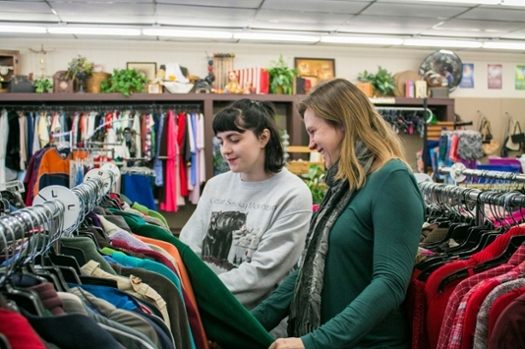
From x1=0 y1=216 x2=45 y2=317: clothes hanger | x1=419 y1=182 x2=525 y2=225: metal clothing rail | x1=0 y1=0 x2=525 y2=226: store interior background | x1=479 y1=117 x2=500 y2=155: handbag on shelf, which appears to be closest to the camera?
x1=0 y1=216 x2=45 y2=317: clothes hanger

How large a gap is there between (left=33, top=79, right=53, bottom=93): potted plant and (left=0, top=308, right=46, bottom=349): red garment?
21.6 ft

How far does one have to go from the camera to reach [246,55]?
7.80 metres

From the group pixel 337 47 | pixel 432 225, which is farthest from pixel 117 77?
pixel 432 225

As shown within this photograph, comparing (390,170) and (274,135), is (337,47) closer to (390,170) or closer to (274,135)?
(274,135)

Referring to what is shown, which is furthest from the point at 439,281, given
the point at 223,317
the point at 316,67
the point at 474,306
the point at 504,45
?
the point at 504,45

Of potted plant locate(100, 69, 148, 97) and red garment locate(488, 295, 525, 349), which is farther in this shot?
potted plant locate(100, 69, 148, 97)

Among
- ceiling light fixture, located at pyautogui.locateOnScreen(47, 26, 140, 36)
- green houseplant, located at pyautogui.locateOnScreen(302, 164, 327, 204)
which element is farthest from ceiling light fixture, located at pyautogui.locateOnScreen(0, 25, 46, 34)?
green houseplant, located at pyautogui.locateOnScreen(302, 164, 327, 204)

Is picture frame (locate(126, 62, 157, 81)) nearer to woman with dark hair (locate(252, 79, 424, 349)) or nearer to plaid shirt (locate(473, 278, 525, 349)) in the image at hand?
woman with dark hair (locate(252, 79, 424, 349))

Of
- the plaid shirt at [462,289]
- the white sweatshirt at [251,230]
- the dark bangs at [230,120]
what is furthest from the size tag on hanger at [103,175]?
the plaid shirt at [462,289]

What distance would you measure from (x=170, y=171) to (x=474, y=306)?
5.72 meters

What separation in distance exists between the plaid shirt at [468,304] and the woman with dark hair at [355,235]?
15cm

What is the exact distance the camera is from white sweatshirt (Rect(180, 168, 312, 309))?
196 centimetres

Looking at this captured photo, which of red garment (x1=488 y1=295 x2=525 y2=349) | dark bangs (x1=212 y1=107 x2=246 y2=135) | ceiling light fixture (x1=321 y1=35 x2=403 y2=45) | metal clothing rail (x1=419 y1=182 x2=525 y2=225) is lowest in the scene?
red garment (x1=488 y1=295 x2=525 y2=349)

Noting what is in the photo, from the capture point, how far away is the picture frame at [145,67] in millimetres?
7523
